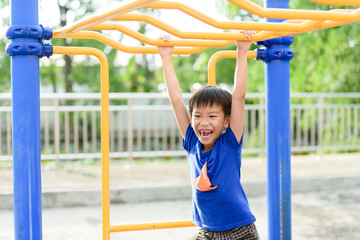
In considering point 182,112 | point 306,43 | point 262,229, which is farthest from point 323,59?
point 182,112

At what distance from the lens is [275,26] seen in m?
1.82

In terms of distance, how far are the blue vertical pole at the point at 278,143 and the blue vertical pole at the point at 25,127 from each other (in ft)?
3.74

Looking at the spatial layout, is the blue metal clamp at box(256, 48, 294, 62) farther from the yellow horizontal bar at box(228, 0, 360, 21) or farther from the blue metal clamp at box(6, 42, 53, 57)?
the blue metal clamp at box(6, 42, 53, 57)

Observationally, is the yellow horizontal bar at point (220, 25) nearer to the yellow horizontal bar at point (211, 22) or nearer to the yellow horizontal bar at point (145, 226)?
the yellow horizontal bar at point (211, 22)

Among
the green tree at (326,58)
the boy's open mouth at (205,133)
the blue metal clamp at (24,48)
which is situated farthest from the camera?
the green tree at (326,58)

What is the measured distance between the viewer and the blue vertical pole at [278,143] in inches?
92.9

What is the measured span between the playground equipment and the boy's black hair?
0.22m

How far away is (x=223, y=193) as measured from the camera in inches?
75.1

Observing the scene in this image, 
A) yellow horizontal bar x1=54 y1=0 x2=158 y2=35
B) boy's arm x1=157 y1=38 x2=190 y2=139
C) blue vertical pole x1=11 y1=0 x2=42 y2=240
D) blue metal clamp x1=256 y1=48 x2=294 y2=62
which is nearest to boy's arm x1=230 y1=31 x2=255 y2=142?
boy's arm x1=157 y1=38 x2=190 y2=139

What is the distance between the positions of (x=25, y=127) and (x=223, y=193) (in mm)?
830

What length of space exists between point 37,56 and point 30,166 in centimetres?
44

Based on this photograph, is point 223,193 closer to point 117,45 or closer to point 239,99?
point 239,99

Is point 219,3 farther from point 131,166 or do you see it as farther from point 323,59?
point 131,166

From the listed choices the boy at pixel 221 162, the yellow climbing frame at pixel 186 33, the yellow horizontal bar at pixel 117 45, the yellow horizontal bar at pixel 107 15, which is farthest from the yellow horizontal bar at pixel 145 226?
the yellow horizontal bar at pixel 107 15
